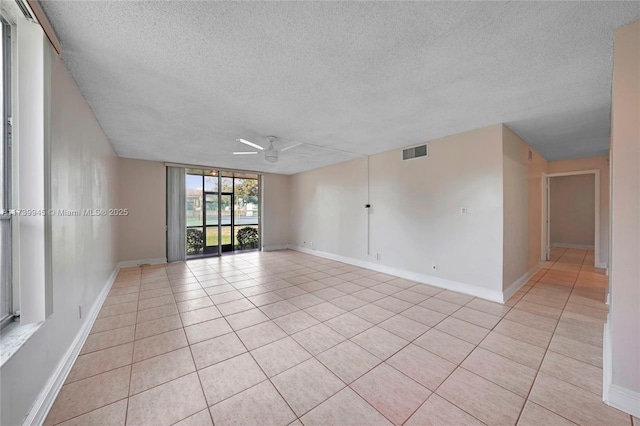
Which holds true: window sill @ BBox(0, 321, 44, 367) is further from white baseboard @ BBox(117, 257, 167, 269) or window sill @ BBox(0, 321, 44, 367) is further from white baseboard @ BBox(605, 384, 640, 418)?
white baseboard @ BBox(117, 257, 167, 269)

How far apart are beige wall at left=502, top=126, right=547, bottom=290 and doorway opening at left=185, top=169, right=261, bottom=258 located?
6.61 metres

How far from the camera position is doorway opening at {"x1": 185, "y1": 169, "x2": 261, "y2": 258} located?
6812 millimetres

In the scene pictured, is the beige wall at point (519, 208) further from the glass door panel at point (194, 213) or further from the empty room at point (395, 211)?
the glass door panel at point (194, 213)

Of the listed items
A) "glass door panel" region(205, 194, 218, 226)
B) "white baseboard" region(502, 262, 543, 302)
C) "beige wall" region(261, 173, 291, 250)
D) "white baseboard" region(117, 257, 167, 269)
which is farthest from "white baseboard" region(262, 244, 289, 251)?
"white baseboard" region(502, 262, 543, 302)

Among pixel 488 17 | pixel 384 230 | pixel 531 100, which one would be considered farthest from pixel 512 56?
pixel 384 230

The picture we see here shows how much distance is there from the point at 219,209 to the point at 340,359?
594cm

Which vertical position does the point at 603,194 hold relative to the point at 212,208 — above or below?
above

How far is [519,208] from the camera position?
402cm

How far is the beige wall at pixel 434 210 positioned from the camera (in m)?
3.54

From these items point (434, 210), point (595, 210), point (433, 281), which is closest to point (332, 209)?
point (434, 210)

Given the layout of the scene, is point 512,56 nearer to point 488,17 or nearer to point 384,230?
point 488,17

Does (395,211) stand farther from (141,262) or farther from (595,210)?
(141,262)

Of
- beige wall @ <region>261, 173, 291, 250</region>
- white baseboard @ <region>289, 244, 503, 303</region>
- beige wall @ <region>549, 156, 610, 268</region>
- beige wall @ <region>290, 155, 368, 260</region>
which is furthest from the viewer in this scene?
beige wall @ <region>261, 173, 291, 250</region>

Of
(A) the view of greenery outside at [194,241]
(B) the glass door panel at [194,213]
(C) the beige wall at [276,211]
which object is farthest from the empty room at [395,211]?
(C) the beige wall at [276,211]
